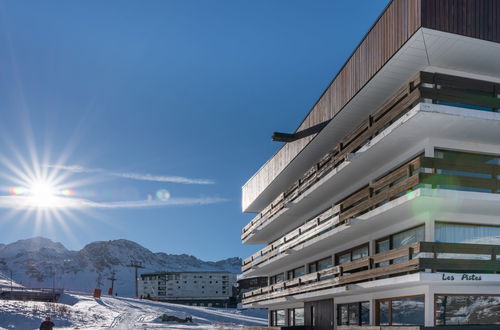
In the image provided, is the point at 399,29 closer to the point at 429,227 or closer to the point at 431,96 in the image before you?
the point at 431,96

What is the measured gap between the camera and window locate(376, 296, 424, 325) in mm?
16594

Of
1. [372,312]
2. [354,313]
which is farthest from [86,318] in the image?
[372,312]

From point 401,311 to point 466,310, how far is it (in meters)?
2.35

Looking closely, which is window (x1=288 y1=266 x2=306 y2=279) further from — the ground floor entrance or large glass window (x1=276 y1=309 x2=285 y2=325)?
the ground floor entrance

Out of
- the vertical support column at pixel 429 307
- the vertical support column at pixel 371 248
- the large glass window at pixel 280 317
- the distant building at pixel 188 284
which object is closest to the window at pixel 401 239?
the vertical support column at pixel 371 248

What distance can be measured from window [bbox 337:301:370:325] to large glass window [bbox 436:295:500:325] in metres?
5.05

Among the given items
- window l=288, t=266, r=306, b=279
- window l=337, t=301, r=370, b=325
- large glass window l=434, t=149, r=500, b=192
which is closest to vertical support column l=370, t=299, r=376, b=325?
window l=337, t=301, r=370, b=325

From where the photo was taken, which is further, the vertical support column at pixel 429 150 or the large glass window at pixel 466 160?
the vertical support column at pixel 429 150

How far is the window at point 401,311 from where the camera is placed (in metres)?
16.6

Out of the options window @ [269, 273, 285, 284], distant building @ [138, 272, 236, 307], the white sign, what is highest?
the white sign

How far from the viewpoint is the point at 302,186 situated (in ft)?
85.3

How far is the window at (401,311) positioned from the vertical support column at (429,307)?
1.43ft

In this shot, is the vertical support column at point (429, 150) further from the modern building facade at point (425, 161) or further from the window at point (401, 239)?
the window at point (401, 239)

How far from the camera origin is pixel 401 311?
701 inches
